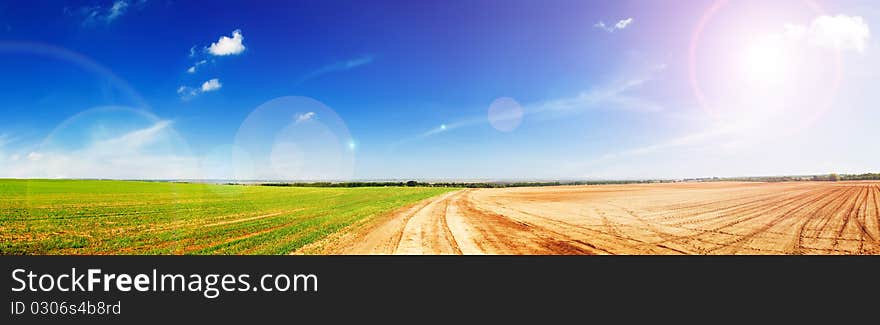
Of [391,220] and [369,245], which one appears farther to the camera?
[391,220]

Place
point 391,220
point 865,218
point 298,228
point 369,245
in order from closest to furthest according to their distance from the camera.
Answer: point 369,245
point 298,228
point 865,218
point 391,220

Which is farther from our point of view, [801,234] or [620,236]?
[620,236]

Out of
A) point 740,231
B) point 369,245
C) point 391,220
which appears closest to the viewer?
point 369,245

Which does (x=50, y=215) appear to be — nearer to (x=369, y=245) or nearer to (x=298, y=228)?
(x=298, y=228)

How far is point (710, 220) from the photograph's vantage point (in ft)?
57.2

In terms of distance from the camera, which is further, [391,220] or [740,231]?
[391,220]
